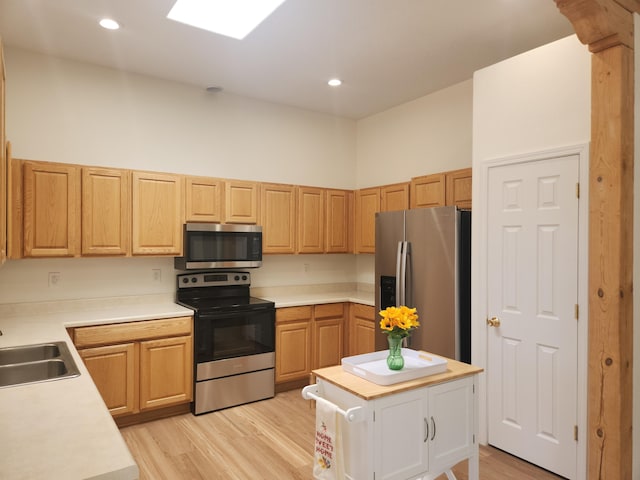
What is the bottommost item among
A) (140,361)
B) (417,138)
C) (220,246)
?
(140,361)

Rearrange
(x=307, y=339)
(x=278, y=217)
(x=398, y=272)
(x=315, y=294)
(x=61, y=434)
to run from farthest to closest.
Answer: (x=315, y=294), (x=278, y=217), (x=307, y=339), (x=398, y=272), (x=61, y=434)

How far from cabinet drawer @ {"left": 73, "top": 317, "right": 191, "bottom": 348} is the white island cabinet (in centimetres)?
180

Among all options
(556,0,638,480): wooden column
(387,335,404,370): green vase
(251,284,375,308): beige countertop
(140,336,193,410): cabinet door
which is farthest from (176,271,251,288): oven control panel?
(556,0,638,480): wooden column

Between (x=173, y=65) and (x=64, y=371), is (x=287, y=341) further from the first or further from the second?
(x=173, y=65)

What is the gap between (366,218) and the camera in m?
4.84

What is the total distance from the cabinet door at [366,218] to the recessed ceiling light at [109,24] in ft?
8.95

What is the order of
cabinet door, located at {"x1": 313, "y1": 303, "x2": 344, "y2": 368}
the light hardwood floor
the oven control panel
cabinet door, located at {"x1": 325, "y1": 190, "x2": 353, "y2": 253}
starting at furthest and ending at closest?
cabinet door, located at {"x1": 325, "y1": 190, "x2": 353, "y2": 253}
cabinet door, located at {"x1": 313, "y1": 303, "x2": 344, "y2": 368}
the oven control panel
the light hardwood floor

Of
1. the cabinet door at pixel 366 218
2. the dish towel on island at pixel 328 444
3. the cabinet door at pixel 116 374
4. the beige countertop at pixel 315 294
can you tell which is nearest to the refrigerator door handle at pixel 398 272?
the beige countertop at pixel 315 294

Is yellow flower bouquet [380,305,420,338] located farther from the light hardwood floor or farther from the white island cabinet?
the light hardwood floor

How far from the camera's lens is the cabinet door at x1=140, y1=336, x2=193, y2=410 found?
351cm

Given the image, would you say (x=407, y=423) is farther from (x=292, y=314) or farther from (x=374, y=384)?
(x=292, y=314)

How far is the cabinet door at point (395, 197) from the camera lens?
431cm

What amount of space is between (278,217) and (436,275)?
1760 mm

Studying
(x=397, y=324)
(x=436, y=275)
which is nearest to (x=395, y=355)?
(x=397, y=324)
